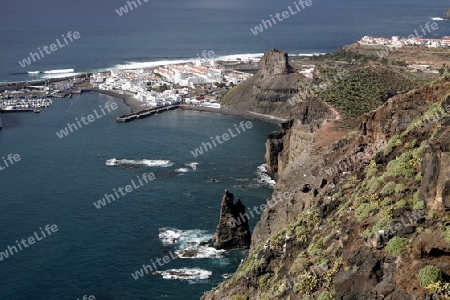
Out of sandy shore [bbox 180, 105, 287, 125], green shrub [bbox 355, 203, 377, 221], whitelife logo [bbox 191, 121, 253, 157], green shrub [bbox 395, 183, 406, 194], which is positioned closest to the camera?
green shrub [bbox 395, 183, 406, 194]

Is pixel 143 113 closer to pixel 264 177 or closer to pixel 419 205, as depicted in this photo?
pixel 264 177

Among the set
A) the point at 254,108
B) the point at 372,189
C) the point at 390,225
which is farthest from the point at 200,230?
the point at 254,108

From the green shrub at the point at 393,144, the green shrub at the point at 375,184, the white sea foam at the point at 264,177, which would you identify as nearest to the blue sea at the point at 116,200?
the white sea foam at the point at 264,177

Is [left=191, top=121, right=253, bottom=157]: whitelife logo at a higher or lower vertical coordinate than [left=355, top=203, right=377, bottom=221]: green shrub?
lower

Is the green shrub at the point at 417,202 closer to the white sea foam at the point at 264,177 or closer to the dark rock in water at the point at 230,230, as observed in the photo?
the dark rock in water at the point at 230,230

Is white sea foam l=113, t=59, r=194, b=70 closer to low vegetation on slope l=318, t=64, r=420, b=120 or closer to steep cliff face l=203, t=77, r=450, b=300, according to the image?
low vegetation on slope l=318, t=64, r=420, b=120

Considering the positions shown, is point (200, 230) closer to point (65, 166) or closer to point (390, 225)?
point (65, 166)

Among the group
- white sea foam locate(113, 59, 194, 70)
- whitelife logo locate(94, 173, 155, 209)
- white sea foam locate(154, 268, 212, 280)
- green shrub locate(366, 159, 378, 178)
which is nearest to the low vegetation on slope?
whitelife logo locate(94, 173, 155, 209)

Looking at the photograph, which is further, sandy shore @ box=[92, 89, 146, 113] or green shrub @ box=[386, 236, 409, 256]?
sandy shore @ box=[92, 89, 146, 113]
